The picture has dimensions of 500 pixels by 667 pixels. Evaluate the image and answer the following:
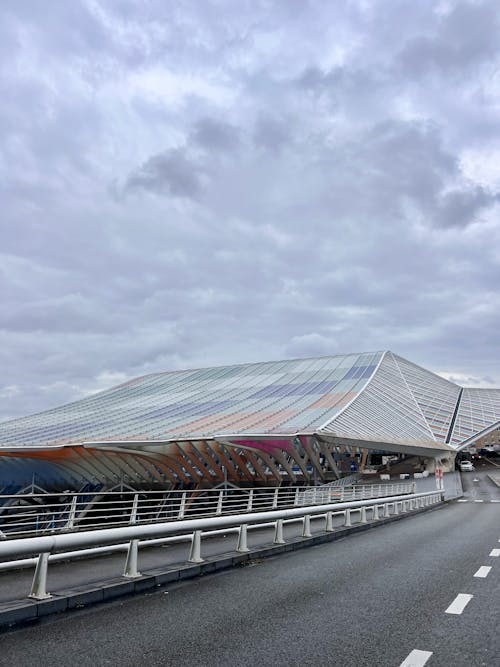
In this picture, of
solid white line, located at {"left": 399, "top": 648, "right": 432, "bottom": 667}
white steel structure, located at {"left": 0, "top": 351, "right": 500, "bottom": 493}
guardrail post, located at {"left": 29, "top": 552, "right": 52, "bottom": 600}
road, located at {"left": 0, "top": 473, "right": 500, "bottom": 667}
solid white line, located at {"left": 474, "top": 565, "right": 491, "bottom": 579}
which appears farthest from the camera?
white steel structure, located at {"left": 0, "top": 351, "right": 500, "bottom": 493}

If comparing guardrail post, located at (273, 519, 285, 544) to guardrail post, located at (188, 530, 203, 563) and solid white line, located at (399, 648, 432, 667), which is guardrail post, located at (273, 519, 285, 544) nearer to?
guardrail post, located at (188, 530, 203, 563)

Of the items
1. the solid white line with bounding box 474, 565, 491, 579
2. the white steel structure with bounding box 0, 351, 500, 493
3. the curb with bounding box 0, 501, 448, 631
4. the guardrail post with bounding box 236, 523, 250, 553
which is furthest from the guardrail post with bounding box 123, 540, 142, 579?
the white steel structure with bounding box 0, 351, 500, 493

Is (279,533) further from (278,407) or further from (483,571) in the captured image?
(278,407)

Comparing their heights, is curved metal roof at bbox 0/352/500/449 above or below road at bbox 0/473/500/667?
above

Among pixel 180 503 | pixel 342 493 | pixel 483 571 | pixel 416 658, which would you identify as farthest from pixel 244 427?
pixel 416 658

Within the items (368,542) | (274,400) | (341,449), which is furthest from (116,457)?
(368,542)

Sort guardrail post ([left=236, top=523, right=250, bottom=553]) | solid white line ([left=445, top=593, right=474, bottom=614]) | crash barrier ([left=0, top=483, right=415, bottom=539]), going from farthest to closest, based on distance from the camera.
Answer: crash barrier ([left=0, top=483, right=415, bottom=539]) < guardrail post ([left=236, top=523, right=250, bottom=553]) < solid white line ([left=445, top=593, right=474, bottom=614])

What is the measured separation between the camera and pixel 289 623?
6051 mm

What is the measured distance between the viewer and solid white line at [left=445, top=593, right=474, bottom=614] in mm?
6648

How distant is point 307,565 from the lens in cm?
1023

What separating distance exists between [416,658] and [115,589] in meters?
3.98

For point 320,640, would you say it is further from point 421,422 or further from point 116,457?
point 421,422

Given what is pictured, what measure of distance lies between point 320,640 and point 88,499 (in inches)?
1852

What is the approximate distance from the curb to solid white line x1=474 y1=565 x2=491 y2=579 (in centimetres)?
398
